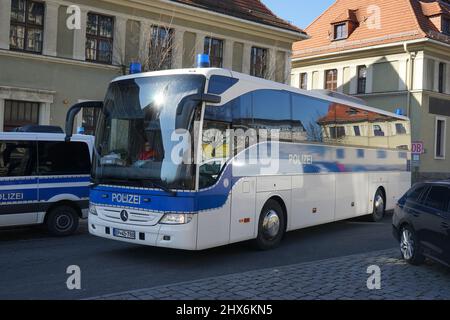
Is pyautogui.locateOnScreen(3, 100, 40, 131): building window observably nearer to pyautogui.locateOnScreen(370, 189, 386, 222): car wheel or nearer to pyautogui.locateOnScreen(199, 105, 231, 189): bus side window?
pyautogui.locateOnScreen(370, 189, 386, 222): car wheel

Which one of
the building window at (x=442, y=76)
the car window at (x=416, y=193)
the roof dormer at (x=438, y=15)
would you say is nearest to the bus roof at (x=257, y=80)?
the car window at (x=416, y=193)

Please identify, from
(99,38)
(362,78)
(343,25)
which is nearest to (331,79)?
(362,78)

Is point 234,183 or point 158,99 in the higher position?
point 158,99

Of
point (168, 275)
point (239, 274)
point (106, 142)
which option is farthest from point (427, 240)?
point (106, 142)

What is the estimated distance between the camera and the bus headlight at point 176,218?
822 centimetres

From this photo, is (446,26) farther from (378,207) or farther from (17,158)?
(17,158)

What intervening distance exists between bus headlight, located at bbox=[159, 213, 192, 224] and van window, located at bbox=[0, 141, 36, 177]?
3985 millimetres

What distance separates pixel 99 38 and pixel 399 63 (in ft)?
68.6

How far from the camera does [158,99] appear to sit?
8609mm

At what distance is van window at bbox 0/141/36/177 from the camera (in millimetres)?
10453

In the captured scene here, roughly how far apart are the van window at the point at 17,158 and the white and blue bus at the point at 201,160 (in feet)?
7.63
